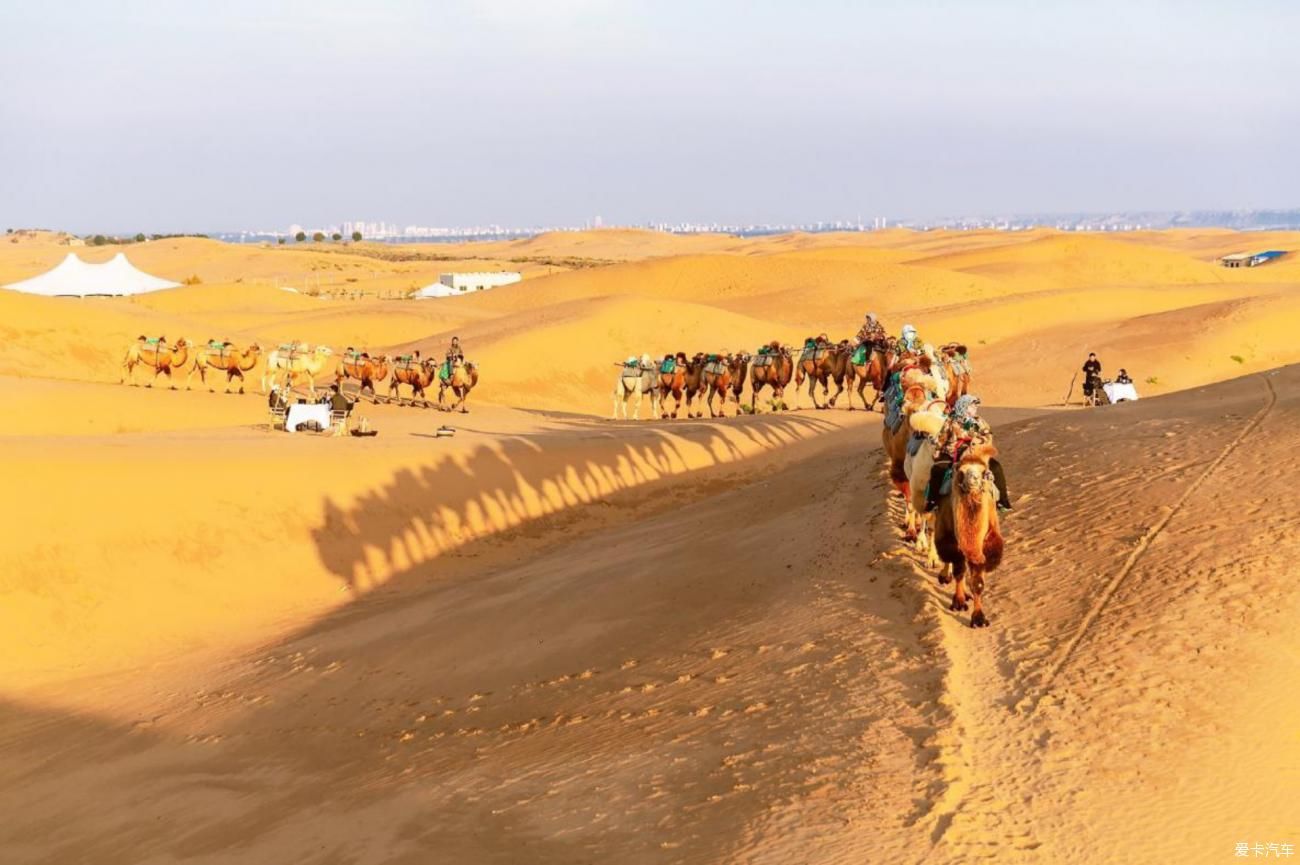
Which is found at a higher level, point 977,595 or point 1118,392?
point 977,595

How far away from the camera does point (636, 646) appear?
11.4 m

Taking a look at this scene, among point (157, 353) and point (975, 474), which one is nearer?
point (975, 474)

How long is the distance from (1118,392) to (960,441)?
24.4 m

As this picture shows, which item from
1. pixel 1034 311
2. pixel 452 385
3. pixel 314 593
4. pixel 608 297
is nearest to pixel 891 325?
pixel 1034 311

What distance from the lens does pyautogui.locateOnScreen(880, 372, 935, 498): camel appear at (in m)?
13.1

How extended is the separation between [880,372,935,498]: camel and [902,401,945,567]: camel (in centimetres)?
74

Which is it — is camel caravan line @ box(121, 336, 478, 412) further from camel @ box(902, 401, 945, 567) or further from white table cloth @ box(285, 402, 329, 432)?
camel @ box(902, 401, 945, 567)

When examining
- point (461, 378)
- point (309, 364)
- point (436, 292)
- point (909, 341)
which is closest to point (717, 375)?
point (461, 378)

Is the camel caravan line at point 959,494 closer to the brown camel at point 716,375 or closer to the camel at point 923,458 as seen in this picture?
the camel at point 923,458

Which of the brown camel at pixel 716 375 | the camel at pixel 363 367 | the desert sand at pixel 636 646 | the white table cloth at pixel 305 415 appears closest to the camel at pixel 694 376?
the brown camel at pixel 716 375

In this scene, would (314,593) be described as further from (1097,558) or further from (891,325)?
(891,325)

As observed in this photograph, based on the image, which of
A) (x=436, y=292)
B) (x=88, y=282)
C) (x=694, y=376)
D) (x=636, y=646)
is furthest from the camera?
(x=436, y=292)

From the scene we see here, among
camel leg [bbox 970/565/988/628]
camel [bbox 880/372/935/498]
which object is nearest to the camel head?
camel leg [bbox 970/565/988/628]

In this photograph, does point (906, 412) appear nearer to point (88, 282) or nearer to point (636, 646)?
point (636, 646)
